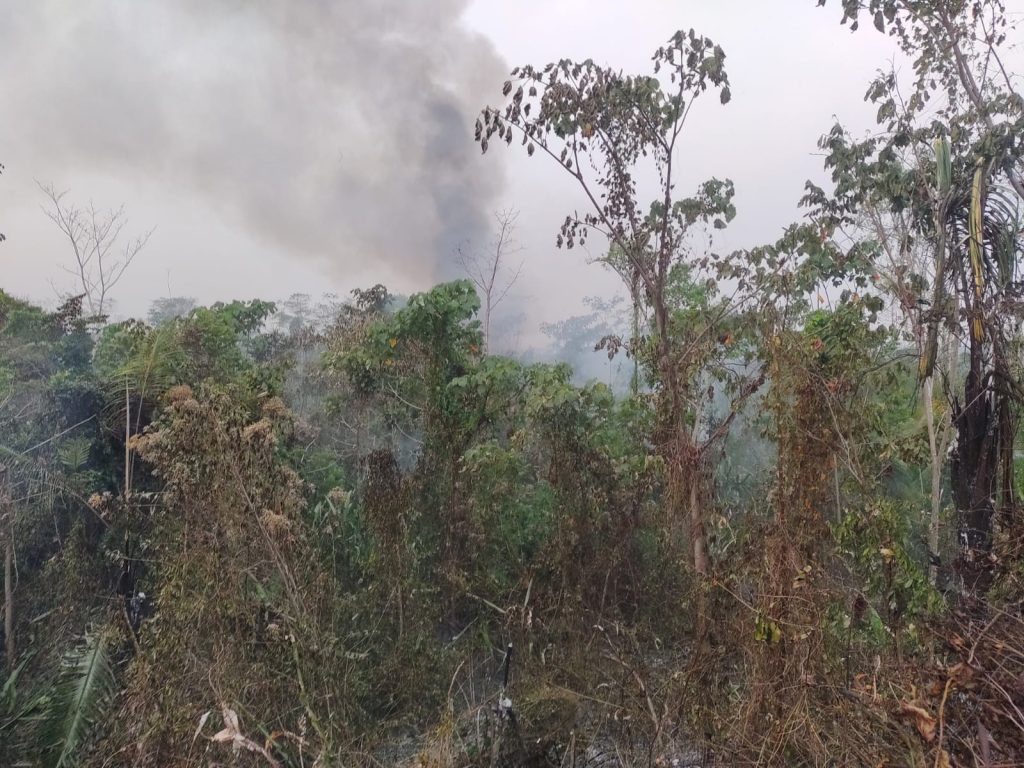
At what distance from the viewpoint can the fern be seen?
4.20 meters

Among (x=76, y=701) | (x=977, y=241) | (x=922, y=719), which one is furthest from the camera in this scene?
(x=977, y=241)

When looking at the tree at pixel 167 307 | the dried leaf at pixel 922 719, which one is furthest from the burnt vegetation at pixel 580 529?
the tree at pixel 167 307

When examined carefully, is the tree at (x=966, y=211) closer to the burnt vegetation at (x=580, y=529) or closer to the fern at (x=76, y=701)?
the burnt vegetation at (x=580, y=529)

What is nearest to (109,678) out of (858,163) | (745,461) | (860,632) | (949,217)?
(860,632)

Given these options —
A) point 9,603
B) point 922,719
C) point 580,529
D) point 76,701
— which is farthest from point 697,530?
point 9,603

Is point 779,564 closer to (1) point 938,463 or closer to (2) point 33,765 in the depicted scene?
(1) point 938,463

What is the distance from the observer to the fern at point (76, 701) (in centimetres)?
420

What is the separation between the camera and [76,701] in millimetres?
4340

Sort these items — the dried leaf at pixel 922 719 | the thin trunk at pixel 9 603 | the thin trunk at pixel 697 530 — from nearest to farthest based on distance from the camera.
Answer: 1. the dried leaf at pixel 922 719
2. the thin trunk at pixel 697 530
3. the thin trunk at pixel 9 603

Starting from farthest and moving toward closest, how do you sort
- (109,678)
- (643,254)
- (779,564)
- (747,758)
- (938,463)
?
1. (938,463)
2. (643,254)
3. (109,678)
4. (779,564)
5. (747,758)

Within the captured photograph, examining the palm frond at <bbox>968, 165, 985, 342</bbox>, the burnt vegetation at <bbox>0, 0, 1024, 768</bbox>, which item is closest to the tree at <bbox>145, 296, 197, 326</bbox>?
the burnt vegetation at <bbox>0, 0, 1024, 768</bbox>

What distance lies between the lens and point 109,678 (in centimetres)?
452

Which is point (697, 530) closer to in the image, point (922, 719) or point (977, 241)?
point (977, 241)

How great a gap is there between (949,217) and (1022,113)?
105cm
